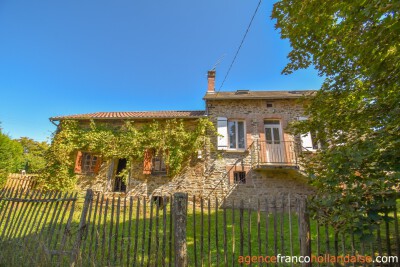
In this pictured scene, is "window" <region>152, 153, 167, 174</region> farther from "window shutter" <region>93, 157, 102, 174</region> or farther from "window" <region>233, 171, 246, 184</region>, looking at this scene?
"window" <region>233, 171, 246, 184</region>

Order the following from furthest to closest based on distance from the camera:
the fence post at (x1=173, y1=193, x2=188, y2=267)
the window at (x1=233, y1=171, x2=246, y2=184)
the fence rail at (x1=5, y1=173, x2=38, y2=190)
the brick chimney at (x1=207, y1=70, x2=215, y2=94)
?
the brick chimney at (x1=207, y1=70, x2=215, y2=94) < the window at (x1=233, y1=171, x2=246, y2=184) < the fence rail at (x1=5, y1=173, x2=38, y2=190) < the fence post at (x1=173, y1=193, x2=188, y2=267)

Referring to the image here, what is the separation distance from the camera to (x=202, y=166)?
9.81m

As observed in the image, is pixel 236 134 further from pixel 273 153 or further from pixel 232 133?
pixel 273 153

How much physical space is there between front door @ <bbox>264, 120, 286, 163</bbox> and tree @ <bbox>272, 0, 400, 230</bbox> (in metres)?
5.13

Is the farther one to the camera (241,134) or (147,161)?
(241,134)

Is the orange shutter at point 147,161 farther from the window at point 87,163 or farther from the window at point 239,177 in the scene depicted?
the window at point 239,177

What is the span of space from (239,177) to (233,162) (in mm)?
801

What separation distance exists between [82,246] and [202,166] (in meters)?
6.83

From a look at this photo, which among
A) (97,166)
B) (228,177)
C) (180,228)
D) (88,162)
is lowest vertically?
(180,228)

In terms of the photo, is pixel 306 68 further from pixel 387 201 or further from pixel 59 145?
pixel 59 145

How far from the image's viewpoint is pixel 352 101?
159 inches

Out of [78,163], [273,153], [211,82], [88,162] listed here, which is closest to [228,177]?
[273,153]

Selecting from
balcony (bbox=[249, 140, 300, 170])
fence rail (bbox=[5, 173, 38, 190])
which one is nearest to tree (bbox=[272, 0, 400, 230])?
balcony (bbox=[249, 140, 300, 170])

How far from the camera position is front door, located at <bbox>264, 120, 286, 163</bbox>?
378 inches
